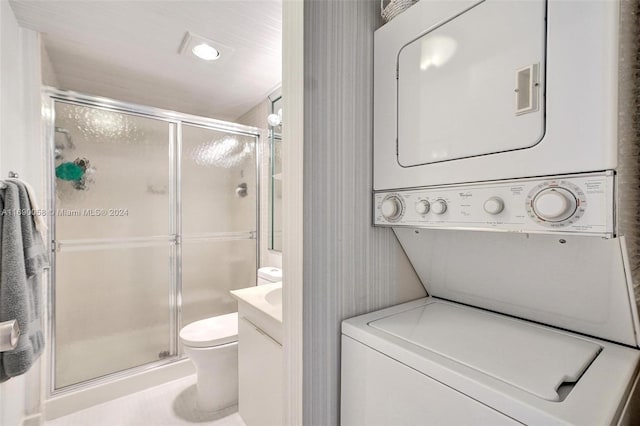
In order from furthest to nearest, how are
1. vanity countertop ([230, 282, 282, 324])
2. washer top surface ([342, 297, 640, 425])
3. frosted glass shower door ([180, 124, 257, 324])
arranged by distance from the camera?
frosted glass shower door ([180, 124, 257, 324]) → vanity countertop ([230, 282, 282, 324]) → washer top surface ([342, 297, 640, 425])

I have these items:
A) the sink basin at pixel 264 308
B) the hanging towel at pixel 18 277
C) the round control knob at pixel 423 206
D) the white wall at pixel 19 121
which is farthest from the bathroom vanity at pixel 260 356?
the white wall at pixel 19 121

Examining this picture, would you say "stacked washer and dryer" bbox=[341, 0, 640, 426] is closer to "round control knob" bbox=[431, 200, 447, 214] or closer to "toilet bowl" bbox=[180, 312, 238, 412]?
"round control knob" bbox=[431, 200, 447, 214]

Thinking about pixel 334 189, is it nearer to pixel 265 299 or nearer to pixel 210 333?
pixel 265 299

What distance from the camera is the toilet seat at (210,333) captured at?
5.96 feet

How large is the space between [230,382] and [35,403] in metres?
1.24

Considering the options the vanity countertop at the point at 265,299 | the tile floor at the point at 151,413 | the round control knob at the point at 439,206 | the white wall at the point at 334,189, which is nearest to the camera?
the round control knob at the point at 439,206

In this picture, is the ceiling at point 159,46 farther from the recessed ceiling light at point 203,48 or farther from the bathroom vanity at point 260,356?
the bathroom vanity at point 260,356

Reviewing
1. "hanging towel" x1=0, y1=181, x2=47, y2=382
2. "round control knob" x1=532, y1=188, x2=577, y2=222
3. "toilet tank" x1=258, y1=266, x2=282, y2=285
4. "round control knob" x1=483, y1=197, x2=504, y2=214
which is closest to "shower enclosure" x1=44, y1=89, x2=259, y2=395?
"toilet tank" x1=258, y1=266, x2=282, y2=285

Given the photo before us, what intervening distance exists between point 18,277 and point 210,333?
1.05 meters

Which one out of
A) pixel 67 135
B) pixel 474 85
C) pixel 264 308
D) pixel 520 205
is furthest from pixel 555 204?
pixel 67 135

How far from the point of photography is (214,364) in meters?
1.86

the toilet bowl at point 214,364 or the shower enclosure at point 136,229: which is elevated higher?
the shower enclosure at point 136,229

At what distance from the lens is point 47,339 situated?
191 cm

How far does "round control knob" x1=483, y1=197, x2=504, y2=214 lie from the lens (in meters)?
0.69
